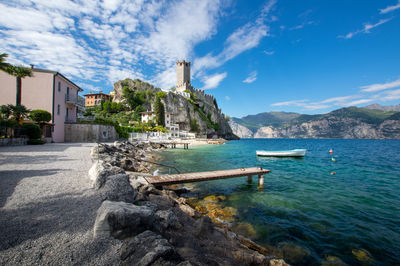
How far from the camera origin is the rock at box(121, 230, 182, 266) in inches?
86.3

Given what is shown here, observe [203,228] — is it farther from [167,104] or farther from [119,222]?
[167,104]

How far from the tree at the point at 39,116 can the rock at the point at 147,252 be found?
22534 millimetres

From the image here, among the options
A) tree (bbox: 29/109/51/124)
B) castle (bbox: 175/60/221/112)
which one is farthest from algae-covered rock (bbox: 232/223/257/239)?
castle (bbox: 175/60/221/112)

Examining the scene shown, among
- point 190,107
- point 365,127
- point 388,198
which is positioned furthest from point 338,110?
point 388,198

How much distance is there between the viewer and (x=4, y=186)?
15.3ft

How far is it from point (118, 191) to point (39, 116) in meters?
20.8

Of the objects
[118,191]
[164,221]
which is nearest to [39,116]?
[118,191]

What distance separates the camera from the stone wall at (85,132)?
24812 mm

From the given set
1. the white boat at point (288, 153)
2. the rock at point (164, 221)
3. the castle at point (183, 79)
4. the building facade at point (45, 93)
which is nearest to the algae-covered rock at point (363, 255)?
the rock at point (164, 221)

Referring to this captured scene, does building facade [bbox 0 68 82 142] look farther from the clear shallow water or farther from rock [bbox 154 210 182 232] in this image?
rock [bbox 154 210 182 232]

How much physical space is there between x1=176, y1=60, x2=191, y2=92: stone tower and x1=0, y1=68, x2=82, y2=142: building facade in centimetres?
Answer: 6748

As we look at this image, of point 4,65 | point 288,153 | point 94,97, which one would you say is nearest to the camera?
point 4,65

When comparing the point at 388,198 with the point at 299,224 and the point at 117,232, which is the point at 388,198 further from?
the point at 117,232

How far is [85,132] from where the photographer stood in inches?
1017
